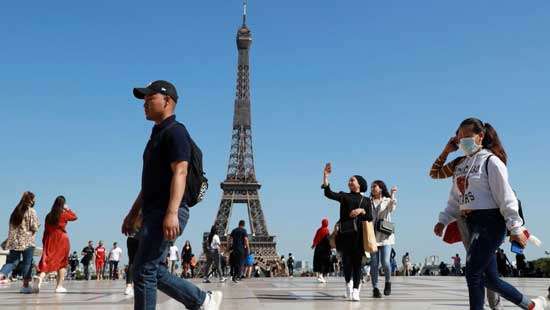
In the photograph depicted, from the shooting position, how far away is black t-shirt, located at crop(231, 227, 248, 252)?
17.6 metres

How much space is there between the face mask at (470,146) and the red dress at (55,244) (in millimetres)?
7365

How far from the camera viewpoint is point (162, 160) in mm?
4062

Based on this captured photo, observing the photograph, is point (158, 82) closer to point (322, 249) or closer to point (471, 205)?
point (471, 205)

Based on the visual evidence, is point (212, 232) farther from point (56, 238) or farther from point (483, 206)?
point (483, 206)

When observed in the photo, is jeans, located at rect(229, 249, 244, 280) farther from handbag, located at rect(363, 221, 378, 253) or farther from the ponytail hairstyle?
handbag, located at rect(363, 221, 378, 253)

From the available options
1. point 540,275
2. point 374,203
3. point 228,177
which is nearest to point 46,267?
point 374,203

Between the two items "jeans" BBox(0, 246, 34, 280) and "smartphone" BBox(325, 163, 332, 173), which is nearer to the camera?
"smartphone" BBox(325, 163, 332, 173)

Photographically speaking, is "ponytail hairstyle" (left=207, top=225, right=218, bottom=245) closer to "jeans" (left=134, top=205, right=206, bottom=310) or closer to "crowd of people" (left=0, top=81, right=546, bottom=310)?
"crowd of people" (left=0, top=81, right=546, bottom=310)

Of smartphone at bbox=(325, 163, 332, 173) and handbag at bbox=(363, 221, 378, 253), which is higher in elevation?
smartphone at bbox=(325, 163, 332, 173)

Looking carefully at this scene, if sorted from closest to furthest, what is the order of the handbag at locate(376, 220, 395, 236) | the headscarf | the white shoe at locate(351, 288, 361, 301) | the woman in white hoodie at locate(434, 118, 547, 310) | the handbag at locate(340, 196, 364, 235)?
the woman in white hoodie at locate(434, 118, 547, 310) < the white shoe at locate(351, 288, 361, 301) < the handbag at locate(340, 196, 364, 235) < the handbag at locate(376, 220, 395, 236) < the headscarf

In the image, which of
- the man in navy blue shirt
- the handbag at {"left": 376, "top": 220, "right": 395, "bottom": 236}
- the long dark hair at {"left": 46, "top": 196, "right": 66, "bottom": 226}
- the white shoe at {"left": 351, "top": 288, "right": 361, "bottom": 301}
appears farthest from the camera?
the long dark hair at {"left": 46, "top": 196, "right": 66, "bottom": 226}

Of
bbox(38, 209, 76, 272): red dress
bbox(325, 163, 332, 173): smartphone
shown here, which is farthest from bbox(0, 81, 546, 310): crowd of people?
bbox(38, 209, 76, 272): red dress

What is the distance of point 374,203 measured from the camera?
9.47m

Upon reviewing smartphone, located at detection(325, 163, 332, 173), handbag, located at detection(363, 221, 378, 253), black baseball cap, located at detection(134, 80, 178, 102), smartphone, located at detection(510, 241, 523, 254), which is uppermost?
smartphone, located at detection(325, 163, 332, 173)
